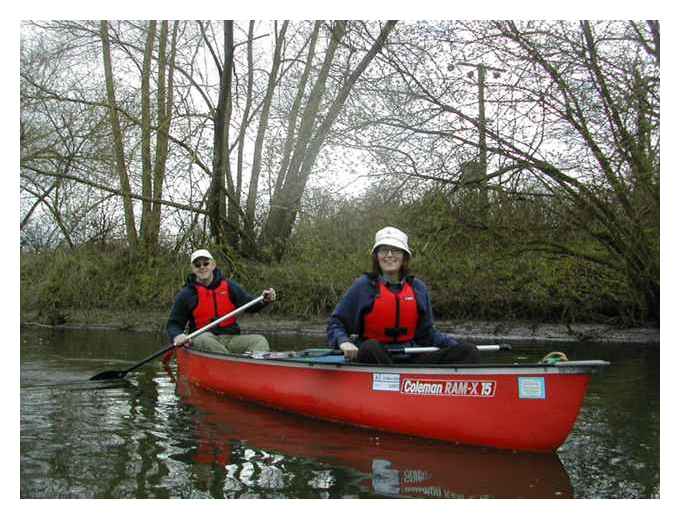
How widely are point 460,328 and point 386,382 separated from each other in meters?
6.35

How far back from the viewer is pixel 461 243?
10250mm

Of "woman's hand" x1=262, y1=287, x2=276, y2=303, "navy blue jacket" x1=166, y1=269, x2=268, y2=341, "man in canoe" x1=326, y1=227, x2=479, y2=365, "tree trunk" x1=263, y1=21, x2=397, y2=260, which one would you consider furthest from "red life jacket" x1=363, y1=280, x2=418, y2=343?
"tree trunk" x1=263, y1=21, x2=397, y2=260

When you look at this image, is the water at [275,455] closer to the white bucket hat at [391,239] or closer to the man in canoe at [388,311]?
the man in canoe at [388,311]

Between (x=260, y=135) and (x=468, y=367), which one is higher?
(x=260, y=135)

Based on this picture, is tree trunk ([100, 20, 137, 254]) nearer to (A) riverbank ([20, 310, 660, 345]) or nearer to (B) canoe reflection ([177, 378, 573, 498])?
(A) riverbank ([20, 310, 660, 345])

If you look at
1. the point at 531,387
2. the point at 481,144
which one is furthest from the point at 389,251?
the point at 481,144

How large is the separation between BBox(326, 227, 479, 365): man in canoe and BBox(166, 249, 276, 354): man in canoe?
1.67 metres

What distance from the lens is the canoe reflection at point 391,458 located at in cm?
375

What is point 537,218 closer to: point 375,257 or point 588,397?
point 588,397

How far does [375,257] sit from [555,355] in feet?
4.57

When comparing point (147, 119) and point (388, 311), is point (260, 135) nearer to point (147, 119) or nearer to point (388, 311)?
point (147, 119)

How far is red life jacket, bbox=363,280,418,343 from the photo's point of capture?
16.2 feet

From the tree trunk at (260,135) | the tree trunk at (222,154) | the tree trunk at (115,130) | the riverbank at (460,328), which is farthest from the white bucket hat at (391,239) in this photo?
the tree trunk at (260,135)

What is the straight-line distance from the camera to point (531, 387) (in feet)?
13.5
